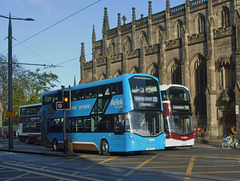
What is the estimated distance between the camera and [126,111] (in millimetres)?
17359

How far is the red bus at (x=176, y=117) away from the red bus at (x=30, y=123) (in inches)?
634

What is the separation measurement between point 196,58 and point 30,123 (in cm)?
1951

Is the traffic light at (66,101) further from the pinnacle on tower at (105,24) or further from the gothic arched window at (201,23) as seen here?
the pinnacle on tower at (105,24)

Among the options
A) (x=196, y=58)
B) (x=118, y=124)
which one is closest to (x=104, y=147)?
(x=118, y=124)

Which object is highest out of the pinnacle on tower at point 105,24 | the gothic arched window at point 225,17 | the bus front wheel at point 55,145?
the pinnacle on tower at point 105,24

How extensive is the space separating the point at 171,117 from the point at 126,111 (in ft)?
20.3

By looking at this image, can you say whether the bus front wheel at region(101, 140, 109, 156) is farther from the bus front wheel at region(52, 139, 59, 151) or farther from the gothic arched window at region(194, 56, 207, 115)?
the gothic arched window at region(194, 56, 207, 115)

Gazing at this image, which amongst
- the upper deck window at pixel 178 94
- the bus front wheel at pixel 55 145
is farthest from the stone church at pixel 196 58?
the bus front wheel at pixel 55 145

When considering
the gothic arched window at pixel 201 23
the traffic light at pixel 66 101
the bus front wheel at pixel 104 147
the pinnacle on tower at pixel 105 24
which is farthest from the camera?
the pinnacle on tower at pixel 105 24

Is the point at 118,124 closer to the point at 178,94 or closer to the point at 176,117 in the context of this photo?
the point at 176,117

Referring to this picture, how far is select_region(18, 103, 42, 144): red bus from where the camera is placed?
35.6 metres

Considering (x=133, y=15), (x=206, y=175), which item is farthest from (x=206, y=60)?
(x=206, y=175)

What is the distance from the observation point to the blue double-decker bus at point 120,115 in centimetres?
1744

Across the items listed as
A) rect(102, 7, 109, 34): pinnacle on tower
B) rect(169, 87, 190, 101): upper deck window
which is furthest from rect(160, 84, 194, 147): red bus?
rect(102, 7, 109, 34): pinnacle on tower
